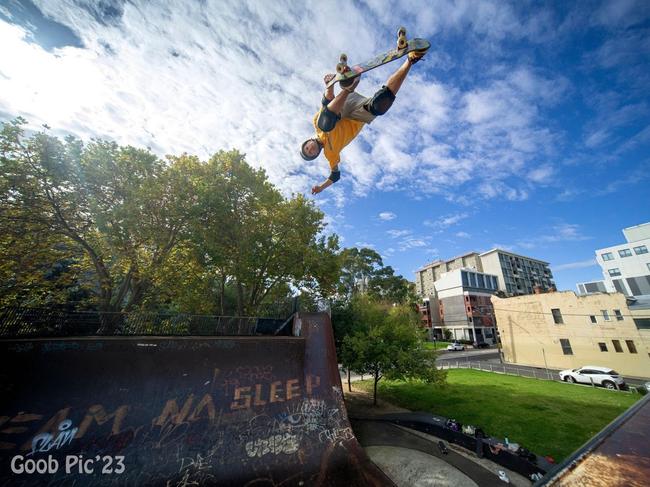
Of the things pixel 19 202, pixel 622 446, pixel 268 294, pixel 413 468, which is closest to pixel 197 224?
pixel 19 202

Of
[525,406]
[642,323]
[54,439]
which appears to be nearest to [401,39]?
[54,439]

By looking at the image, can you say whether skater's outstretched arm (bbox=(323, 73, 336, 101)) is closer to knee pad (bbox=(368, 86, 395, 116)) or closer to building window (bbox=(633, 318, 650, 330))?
knee pad (bbox=(368, 86, 395, 116))

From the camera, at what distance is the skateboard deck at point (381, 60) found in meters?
3.72

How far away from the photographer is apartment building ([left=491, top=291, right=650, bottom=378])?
920 inches

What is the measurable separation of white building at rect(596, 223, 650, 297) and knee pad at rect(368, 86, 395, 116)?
68.6m

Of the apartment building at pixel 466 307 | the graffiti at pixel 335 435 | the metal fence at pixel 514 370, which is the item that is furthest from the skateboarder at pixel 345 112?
the apartment building at pixel 466 307

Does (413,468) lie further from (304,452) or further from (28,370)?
(28,370)

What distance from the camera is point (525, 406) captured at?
51.9 feet

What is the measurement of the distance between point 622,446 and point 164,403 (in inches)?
372

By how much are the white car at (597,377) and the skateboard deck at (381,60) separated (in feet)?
103

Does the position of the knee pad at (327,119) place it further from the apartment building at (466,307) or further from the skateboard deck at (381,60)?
the apartment building at (466,307)

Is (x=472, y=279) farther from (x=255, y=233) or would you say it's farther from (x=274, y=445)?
(x=274, y=445)

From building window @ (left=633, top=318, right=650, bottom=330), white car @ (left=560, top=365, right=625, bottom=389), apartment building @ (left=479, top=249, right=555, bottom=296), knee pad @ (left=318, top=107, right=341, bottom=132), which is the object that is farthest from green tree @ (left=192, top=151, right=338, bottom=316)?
apartment building @ (left=479, top=249, right=555, bottom=296)

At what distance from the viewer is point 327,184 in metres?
6.43
